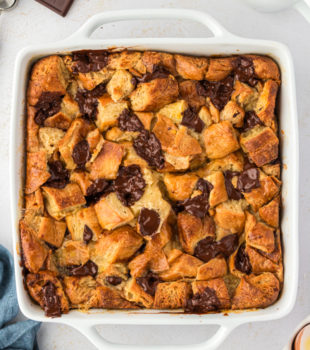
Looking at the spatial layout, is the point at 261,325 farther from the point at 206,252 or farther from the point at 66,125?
the point at 66,125

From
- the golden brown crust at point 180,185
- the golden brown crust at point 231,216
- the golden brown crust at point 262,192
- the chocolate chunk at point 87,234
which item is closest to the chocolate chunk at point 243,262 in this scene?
the golden brown crust at point 231,216

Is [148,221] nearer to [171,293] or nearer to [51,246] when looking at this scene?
[171,293]

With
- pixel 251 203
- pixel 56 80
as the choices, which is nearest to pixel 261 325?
pixel 251 203

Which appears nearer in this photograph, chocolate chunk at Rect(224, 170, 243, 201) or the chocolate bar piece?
chocolate chunk at Rect(224, 170, 243, 201)

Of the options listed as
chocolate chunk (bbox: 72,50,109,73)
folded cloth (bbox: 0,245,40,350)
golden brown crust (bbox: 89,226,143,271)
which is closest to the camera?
golden brown crust (bbox: 89,226,143,271)

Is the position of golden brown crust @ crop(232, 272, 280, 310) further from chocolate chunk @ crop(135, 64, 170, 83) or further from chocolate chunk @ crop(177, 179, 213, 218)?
chocolate chunk @ crop(135, 64, 170, 83)

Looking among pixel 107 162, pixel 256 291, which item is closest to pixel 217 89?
pixel 107 162

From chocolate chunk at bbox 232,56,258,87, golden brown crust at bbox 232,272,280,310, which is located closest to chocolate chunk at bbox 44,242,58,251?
golden brown crust at bbox 232,272,280,310
